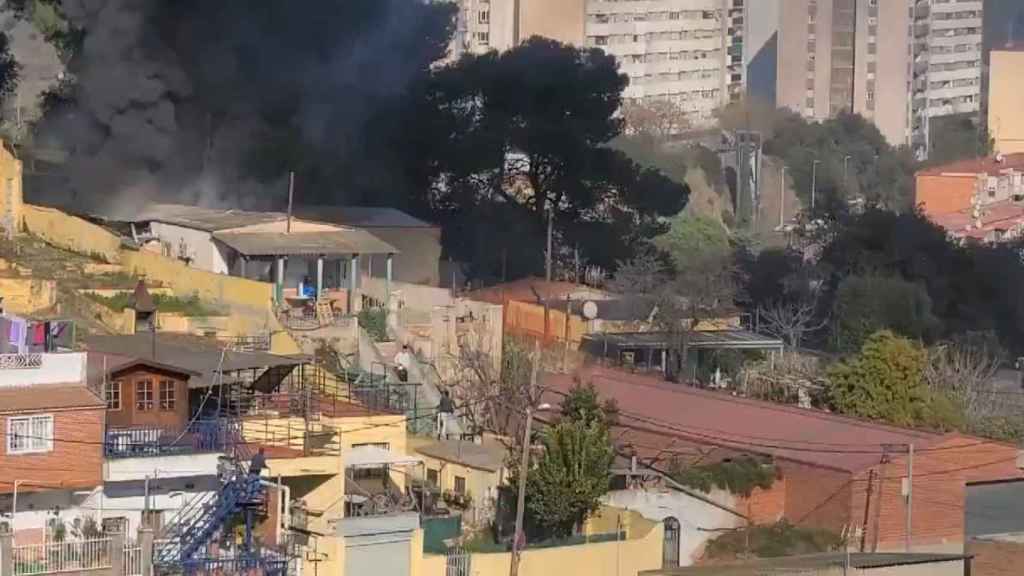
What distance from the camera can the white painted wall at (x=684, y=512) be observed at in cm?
1855

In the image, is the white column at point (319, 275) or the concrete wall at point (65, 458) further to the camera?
the white column at point (319, 275)

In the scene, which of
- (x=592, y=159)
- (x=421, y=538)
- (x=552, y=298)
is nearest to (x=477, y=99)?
(x=592, y=159)

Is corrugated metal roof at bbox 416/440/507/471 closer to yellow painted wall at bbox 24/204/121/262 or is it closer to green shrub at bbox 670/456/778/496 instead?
green shrub at bbox 670/456/778/496

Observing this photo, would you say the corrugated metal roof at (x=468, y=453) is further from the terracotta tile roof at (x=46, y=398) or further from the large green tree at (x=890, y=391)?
the large green tree at (x=890, y=391)

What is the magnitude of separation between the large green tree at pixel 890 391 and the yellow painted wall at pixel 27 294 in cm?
703

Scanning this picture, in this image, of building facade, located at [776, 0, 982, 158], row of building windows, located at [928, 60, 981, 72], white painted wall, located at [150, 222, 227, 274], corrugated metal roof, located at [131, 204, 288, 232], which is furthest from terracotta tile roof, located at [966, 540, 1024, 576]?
row of building windows, located at [928, 60, 981, 72]

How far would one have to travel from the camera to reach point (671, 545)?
18250 mm

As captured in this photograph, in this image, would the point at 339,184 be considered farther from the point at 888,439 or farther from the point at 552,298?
the point at 888,439

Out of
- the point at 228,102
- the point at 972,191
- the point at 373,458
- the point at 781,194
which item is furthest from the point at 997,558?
the point at 781,194

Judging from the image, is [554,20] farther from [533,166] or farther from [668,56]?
[533,166]

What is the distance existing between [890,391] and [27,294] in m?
7.52

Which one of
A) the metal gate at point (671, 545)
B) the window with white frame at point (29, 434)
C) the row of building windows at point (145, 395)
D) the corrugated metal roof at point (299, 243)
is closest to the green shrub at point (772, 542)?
the metal gate at point (671, 545)

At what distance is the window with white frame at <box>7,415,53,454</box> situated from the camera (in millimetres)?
15375

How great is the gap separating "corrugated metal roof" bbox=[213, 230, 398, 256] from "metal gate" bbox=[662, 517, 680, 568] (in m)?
6.77
